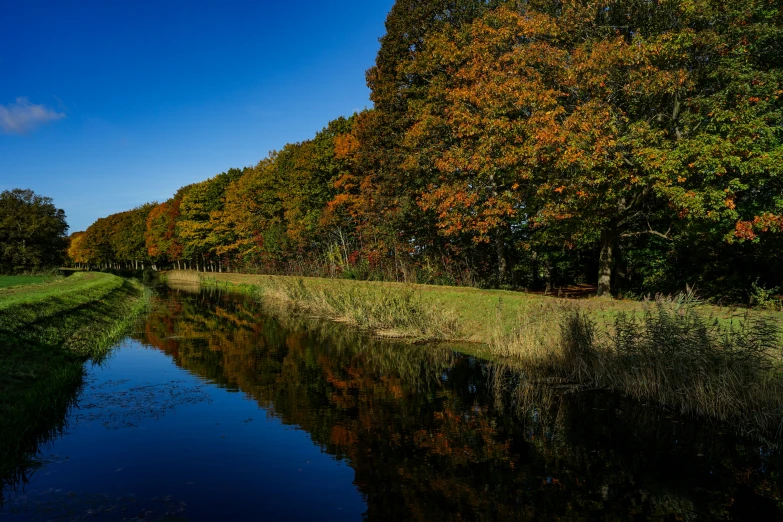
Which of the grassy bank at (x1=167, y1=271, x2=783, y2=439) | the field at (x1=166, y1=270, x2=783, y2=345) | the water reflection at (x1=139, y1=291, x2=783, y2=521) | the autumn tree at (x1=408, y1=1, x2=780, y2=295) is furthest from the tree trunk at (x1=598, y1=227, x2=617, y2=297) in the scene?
the water reflection at (x1=139, y1=291, x2=783, y2=521)

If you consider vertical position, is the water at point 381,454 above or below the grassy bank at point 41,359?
below

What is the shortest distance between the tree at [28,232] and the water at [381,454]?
5093 cm

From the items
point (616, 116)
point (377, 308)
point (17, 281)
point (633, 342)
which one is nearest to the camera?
point (633, 342)

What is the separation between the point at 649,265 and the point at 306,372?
56.6ft

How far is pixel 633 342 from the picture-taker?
441 inches

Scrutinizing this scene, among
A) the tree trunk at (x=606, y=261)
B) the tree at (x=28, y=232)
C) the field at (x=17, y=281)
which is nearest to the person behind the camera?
the tree trunk at (x=606, y=261)

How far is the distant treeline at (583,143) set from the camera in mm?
16453

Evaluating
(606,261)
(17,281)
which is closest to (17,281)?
(17,281)

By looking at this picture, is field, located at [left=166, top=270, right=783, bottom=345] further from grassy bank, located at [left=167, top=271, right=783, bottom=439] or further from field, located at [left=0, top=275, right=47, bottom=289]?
field, located at [left=0, top=275, right=47, bottom=289]

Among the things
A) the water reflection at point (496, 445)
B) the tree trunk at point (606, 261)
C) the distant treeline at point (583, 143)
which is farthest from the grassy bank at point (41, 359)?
the tree trunk at point (606, 261)

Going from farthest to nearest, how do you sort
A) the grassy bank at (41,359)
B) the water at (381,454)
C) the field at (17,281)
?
1. the field at (17,281)
2. the grassy bank at (41,359)
3. the water at (381,454)

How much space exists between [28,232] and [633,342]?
208ft

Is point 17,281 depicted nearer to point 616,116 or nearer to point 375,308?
point 375,308

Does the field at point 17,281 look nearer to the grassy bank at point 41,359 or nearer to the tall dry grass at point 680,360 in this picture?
the grassy bank at point 41,359
